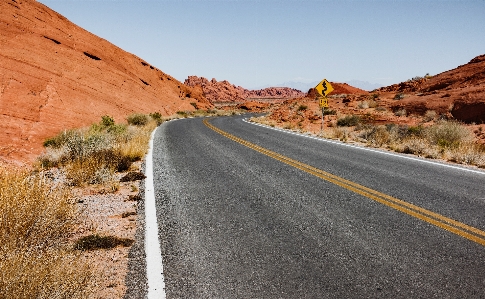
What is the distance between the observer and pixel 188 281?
10.3ft

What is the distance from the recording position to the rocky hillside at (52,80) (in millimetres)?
16672

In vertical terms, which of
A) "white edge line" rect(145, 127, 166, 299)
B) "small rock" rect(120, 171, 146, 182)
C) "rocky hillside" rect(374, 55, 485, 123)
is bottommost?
"small rock" rect(120, 171, 146, 182)

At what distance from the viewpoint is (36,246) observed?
120 inches

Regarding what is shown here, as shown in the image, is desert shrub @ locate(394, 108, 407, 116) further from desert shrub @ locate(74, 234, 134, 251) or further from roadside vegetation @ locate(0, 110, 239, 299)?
desert shrub @ locate(74, 234, 134, 251)

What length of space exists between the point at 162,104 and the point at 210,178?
43440 mm

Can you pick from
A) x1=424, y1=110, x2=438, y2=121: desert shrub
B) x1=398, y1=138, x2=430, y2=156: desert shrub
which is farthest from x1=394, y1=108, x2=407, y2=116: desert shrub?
x1=398, y1=138, x2=430, y2=156: desert shrub

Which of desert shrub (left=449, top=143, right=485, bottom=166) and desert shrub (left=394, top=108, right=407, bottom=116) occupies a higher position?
A: desert shrub (left=394, top=108, right=407, bottom=116)

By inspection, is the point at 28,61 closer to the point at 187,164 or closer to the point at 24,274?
the point at 187,164

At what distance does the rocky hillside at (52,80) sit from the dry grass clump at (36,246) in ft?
31.1

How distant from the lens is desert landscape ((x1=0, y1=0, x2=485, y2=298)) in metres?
4.36

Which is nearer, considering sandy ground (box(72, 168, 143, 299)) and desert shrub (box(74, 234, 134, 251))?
sandy ground (box(72, 168, 143, 299))

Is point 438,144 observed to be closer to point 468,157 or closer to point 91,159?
point 468,157

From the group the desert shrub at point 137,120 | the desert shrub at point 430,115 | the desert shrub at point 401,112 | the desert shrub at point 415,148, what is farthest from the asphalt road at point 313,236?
the desert shrub at point 401,112

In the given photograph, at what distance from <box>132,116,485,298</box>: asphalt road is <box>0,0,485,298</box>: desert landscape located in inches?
30.1
